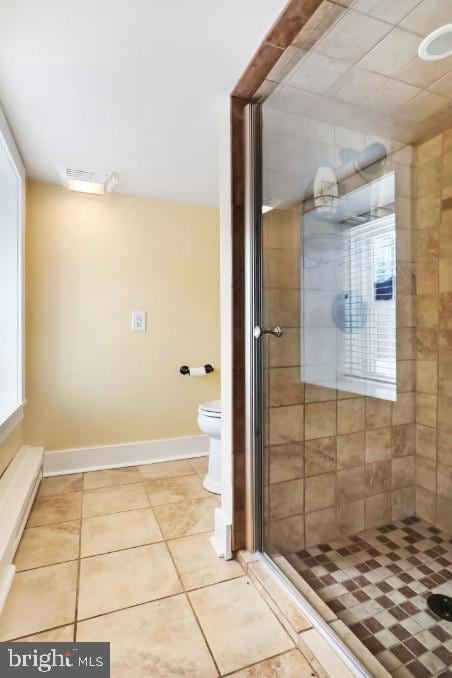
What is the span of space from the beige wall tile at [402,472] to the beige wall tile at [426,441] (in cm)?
7

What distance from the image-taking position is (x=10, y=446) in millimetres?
2049

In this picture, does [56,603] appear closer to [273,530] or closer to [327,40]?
[273,530]

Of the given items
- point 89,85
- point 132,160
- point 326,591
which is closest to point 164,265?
point 132,160

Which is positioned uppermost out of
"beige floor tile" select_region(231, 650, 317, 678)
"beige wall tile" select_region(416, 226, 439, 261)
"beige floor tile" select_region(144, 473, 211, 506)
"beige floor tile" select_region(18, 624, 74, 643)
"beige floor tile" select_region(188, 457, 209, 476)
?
"beige wall tile" select_region(416, 226, 439, 261)

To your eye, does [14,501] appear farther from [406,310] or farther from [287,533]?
[406,310]

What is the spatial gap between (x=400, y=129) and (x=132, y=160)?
1470 millimetres

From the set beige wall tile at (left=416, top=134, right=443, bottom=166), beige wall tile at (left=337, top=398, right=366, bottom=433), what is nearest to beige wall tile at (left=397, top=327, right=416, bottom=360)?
beige wall tile at (left=337, top=398, right=366, bottom=433)

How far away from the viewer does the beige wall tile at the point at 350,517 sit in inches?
66.2

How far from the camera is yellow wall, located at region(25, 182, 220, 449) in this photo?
2.47m

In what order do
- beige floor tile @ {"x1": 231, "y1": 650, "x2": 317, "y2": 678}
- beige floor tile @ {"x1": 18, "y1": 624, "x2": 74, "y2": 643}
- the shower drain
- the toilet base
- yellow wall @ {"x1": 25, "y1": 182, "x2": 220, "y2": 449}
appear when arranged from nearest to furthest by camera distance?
beige floor tile @ {"x1": 231, "y1": 650, "x2": 317, "y2": 678} → beige floor tile @ {"x1": 18, "y1": 624, "x2": 74, "y2": 643} → the shower drain → the toilet base → yellow wall @ {"x1": 25, "y1": 182, "x2": 220, "y2": 449}

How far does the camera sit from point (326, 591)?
134 centimetres

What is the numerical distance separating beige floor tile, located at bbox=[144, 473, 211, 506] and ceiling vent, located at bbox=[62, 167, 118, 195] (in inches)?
80.5

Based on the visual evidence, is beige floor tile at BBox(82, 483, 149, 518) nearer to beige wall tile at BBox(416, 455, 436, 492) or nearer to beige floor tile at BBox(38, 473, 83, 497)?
beige floor tile at BBox(38, 473, 83, 497)

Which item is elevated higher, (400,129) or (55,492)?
(400,129)
